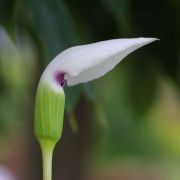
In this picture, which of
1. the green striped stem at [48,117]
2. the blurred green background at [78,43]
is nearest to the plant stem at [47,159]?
the green striped stem at [48,117]

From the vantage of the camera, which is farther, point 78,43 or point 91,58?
point 78,43

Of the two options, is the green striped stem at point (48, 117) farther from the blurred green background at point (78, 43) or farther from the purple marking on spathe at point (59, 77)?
the blurred green background at point (78, 43)

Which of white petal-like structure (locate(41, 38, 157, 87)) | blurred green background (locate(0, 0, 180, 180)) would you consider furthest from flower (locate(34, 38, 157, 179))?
blurred green background (locate(0, 0, 180, 180))

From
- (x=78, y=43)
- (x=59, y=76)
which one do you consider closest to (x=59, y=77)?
(x=59, y=76)

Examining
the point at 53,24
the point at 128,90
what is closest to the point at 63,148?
the point at 128,90

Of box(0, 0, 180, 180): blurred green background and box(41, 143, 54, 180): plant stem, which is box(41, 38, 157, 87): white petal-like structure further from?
box(0, 0, 180, 180): blurred green background

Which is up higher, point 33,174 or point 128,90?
point 128,90

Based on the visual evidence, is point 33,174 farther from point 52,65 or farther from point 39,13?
point 52,65

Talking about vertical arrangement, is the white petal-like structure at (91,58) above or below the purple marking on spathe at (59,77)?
above

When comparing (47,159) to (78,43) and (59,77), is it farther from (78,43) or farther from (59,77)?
(78,43)
